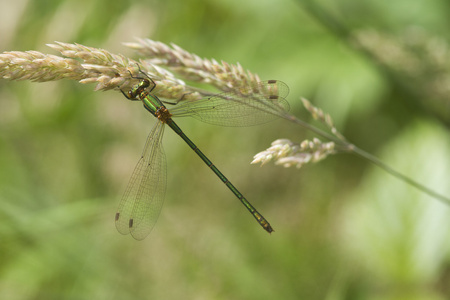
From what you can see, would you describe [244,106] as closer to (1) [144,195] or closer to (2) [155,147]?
(2) [155,147]

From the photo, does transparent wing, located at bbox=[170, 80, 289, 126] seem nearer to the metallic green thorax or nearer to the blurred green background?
the metallic green thorax

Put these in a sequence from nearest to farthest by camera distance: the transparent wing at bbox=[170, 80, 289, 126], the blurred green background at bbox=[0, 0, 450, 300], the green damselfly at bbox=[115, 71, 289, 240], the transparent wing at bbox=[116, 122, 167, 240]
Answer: the transparent wing at bbox=[170, 80, 289, 126] → the green damselfly at bbox=[115, 71, 289, 240] → the transparent wing at bbox=[116, 122, 167, 240] → the blurred green background at bbox=[0, 0, 450, 300]

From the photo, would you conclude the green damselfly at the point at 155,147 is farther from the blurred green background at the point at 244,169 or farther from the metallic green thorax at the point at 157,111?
the blurred green background at the point at 244,169

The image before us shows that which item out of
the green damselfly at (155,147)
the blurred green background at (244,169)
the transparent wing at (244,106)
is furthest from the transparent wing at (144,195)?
the blurred green background at (244,169)

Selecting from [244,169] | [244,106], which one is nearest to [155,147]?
[244,106]

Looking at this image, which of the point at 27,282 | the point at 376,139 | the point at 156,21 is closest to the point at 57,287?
the point at 27,282

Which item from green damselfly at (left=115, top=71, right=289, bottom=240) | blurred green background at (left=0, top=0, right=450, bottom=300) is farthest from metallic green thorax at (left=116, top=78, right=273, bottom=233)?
blurred green background at (left=0, top=0, right=450, bottom=300)

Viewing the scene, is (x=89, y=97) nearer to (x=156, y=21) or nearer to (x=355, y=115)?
(x=156, y=21)
